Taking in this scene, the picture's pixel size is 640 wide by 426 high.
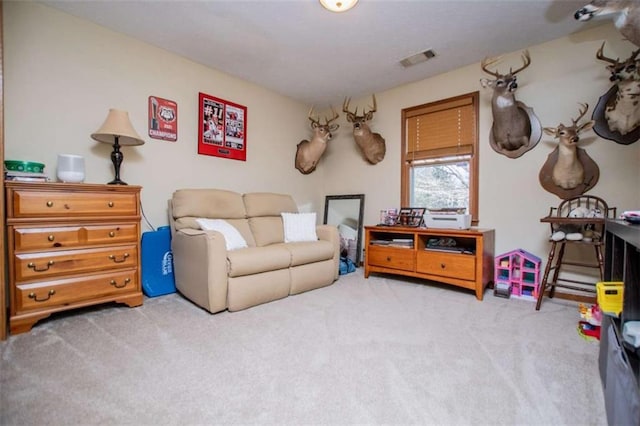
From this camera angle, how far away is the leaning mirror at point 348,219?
12.4ft

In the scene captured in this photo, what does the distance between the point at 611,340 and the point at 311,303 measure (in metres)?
1.75

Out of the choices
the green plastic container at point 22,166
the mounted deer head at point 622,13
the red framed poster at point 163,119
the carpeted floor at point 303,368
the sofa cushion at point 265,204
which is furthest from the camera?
the sofa cushion at point 265,204

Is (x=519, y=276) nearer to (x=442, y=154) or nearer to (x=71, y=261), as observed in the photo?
(x=442, y=154)

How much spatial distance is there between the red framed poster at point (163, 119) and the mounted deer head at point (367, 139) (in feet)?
6.30

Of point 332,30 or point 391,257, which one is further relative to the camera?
point 391,257

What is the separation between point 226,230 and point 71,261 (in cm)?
107

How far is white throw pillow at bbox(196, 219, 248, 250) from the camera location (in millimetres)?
2461

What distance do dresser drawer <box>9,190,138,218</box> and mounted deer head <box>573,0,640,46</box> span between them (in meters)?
3.36

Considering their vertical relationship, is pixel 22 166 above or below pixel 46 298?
above

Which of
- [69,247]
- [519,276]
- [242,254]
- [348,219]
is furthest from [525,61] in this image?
[69,247]

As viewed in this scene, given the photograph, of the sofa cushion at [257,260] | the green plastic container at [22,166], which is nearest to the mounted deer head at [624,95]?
the sofa cushion at [257,260]

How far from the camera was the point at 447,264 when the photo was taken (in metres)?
2.64

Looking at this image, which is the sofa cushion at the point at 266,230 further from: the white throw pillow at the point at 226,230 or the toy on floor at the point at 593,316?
the toy on floor at the point at 593,316

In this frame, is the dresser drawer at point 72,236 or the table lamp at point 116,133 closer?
the dresser drawer at point 72,236
